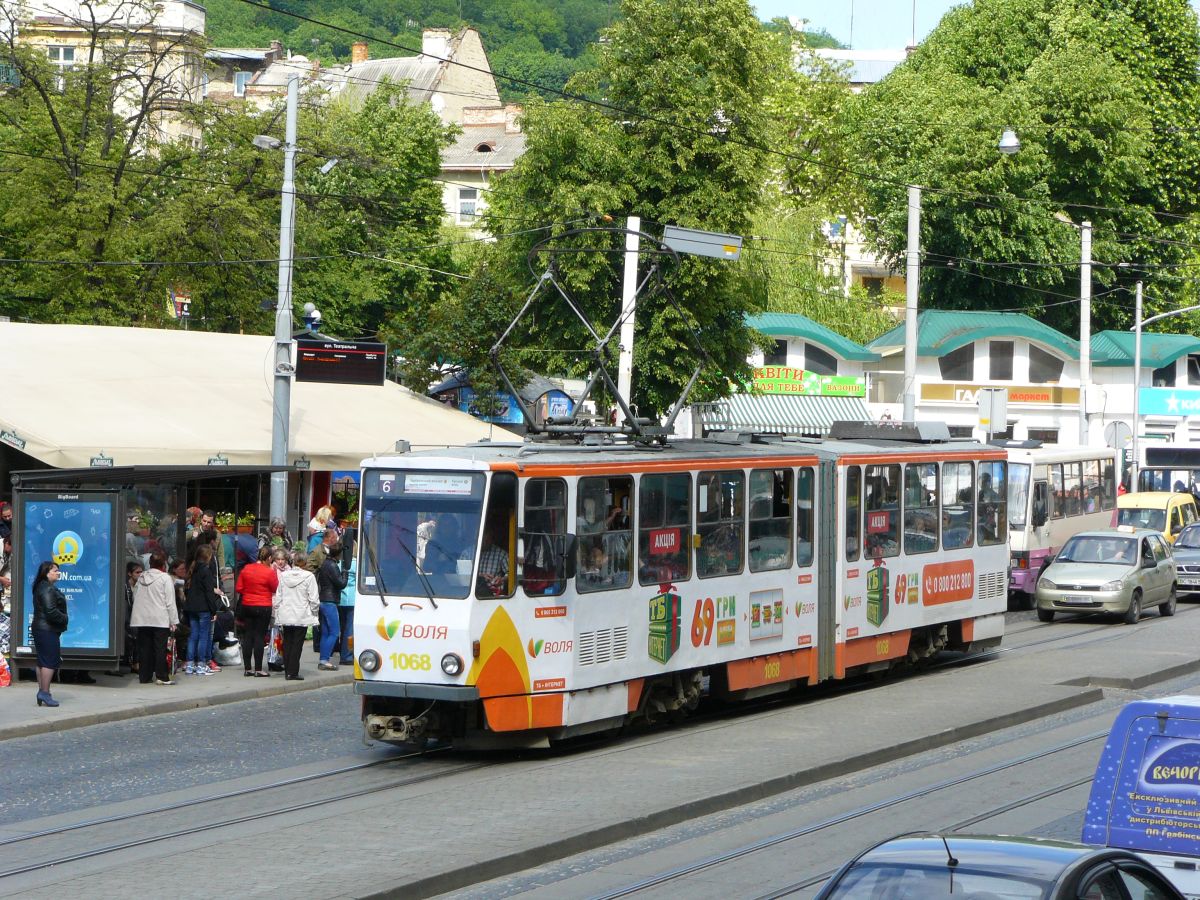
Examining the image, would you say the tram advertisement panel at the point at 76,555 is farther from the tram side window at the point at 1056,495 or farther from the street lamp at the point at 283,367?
the tram side window at the point at 1056,495

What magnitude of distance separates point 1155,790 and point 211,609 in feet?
45.1

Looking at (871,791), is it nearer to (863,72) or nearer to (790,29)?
(790,29)

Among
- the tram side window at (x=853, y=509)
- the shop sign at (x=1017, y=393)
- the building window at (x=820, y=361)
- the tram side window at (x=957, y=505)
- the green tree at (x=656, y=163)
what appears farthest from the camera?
the building window at (x=820, y=361)

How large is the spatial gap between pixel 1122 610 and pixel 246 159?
70.0 feet

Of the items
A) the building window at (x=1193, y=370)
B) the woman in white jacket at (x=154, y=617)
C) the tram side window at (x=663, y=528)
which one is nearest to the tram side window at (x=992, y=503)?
the tram side window at (x=663, y=528)

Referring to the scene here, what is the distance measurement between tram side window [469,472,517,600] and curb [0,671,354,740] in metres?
5.12

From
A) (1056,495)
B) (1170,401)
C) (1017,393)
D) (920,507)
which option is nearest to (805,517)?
(920,507)

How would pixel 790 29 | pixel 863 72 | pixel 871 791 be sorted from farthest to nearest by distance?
1. pixel 863 72
2. pixel 790 29
3. pixel 871 791

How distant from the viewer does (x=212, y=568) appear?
19594mm

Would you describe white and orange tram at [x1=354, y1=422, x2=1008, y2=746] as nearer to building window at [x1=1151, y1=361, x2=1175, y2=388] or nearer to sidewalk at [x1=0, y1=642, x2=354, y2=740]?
sidewalk at [x1=0, y1=642, x2=354, y2=740]

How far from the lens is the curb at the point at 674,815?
969 centimetres

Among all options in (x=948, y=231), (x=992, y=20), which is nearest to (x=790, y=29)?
(x=992, y=20)

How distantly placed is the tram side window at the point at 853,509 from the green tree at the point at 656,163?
1566cm

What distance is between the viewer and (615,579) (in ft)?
49.9
